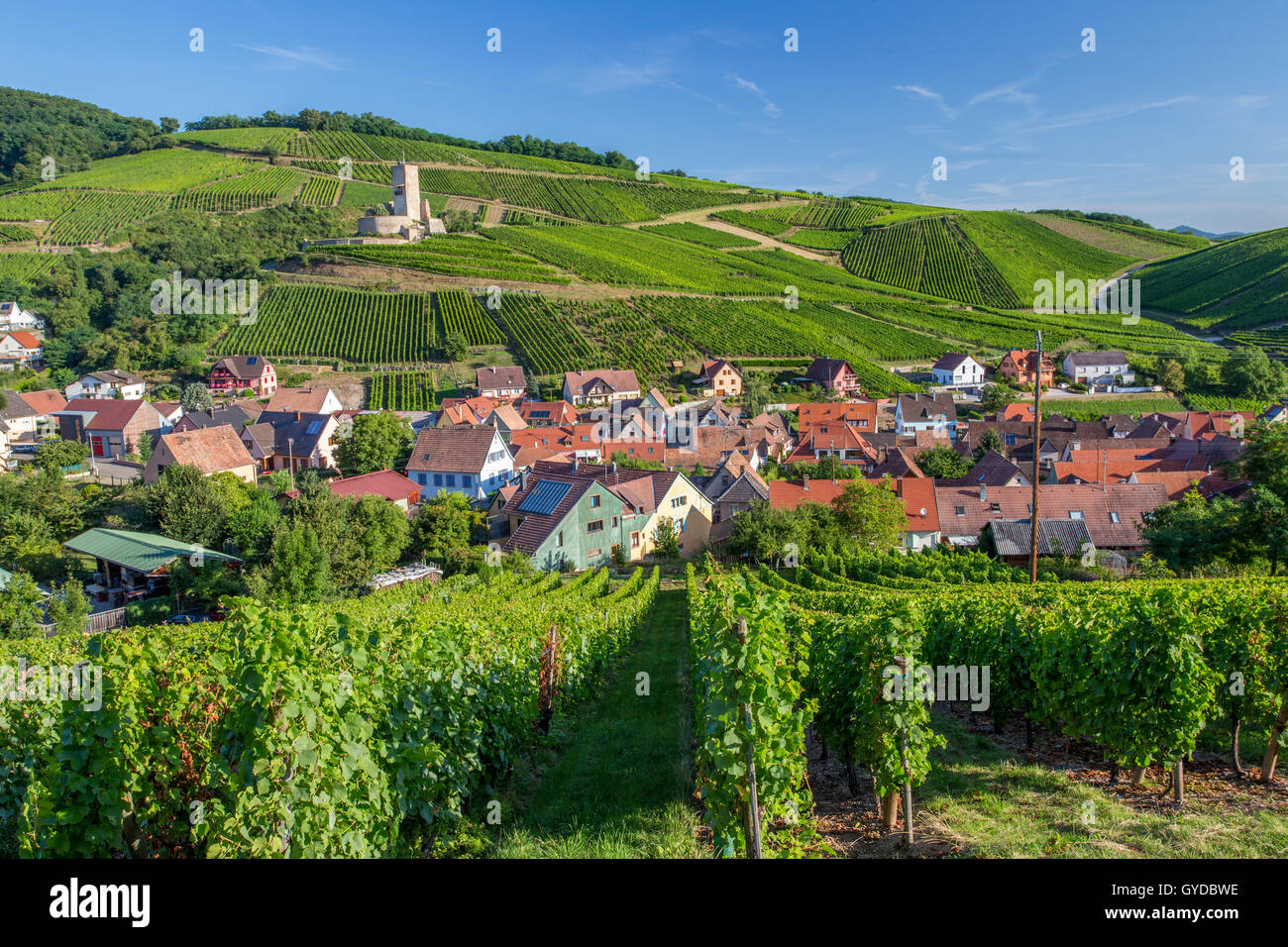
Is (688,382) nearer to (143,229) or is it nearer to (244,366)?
(244,366)

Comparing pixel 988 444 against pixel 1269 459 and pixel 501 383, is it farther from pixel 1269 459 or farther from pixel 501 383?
pixel 501 383

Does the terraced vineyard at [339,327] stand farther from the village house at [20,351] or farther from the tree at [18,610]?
the tree at [18,610]

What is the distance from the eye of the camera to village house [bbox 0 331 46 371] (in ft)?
299

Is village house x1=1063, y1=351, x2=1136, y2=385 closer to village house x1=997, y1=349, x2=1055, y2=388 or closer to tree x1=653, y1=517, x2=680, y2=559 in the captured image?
village house x1=997, y1=349, x2=1055, y2=388

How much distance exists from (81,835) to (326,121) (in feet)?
675

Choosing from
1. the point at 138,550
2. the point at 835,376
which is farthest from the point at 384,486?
the point at 835,376

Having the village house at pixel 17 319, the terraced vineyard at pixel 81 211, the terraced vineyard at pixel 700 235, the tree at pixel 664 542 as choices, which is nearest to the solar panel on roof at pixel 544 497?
the tree at pixel 664 542

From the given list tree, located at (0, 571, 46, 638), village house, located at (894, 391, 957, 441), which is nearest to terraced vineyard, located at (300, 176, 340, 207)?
village house, located at (894, 391, 957, 441)

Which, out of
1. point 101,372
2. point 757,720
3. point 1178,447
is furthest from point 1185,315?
point 101,372

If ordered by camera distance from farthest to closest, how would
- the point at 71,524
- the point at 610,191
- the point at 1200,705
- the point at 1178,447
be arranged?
1. the point at 610,191
2. the point at 1178,447
3. the point at 71,524
4. the point at 1200,705

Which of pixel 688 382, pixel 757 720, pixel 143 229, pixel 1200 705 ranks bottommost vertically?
pixel 1200 705

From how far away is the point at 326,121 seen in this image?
17838 cm

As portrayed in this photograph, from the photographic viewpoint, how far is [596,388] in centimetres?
8119

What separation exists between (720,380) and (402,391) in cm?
3549
